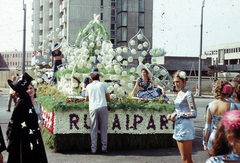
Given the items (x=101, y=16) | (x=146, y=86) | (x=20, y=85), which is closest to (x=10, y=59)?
(x=101, y=16)

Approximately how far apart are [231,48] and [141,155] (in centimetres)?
8501

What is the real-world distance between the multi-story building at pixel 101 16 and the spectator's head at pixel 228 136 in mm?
42828

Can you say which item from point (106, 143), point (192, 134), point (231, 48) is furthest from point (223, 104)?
point (231, 48)

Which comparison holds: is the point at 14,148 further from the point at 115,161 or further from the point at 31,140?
the point at 115,161

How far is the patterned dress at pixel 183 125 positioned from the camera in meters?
5.02

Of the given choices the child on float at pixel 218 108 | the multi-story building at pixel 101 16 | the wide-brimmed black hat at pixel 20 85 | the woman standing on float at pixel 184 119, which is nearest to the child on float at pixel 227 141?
the child on float at pixel 218 108

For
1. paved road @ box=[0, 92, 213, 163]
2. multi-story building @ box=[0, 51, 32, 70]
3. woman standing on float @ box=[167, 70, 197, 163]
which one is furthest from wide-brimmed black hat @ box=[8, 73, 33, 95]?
multi-story building @ box=[0, 51, 32, 70]

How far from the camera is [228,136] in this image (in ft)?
7.23

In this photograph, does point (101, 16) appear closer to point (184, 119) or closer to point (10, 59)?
point (184, 119)

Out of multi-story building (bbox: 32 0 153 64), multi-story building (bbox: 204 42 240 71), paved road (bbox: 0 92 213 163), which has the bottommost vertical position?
paved road (bbox: 0 92 213 163)

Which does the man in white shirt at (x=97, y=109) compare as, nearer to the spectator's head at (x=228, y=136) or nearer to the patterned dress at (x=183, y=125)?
Answer: the patterned dress at (x=183, y=125)

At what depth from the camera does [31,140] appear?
450cm

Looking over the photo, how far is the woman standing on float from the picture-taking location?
499 cm

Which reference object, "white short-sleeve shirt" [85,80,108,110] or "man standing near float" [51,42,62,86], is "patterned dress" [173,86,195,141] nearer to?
"white short-sleeve shirt" [85,80,108,110]
